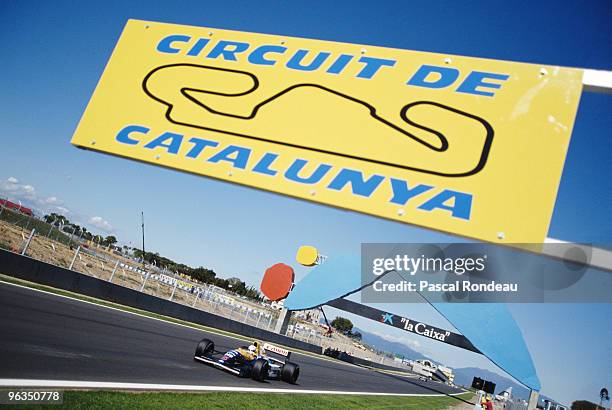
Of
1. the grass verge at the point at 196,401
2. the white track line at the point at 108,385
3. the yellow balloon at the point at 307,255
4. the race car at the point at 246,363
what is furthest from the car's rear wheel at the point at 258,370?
the yellow balloon at the point at 307,255

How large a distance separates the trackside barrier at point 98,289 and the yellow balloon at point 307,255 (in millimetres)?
6004

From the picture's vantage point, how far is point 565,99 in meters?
1.35

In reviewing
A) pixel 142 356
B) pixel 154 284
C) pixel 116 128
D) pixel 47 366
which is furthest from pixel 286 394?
pixel 154 284

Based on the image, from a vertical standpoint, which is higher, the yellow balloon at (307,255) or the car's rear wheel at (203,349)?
the yellow balloon at (307,255)

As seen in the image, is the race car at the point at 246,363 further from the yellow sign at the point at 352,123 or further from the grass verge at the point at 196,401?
the yellow sign at the point at 352,123

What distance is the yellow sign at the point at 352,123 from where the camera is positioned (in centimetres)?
128

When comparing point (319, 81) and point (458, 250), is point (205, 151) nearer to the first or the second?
point (319, 81)

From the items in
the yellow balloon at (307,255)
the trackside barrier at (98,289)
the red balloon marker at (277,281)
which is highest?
the yellow balloon at (307,255)

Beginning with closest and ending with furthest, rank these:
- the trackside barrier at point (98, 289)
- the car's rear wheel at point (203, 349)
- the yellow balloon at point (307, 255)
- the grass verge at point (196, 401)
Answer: the grass verge at point (196, 401) → the car's rear wheel at point (203, 349) → the trackside barrier at point (98, 289) → the yellow balloon at point (307, 255)

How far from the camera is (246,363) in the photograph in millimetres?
9781

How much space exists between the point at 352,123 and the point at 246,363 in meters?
9.50

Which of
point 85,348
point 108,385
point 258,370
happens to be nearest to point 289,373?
point 258,370

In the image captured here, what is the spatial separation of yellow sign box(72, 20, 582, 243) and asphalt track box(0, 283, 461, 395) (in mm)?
4358

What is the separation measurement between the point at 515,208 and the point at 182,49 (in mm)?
1579
